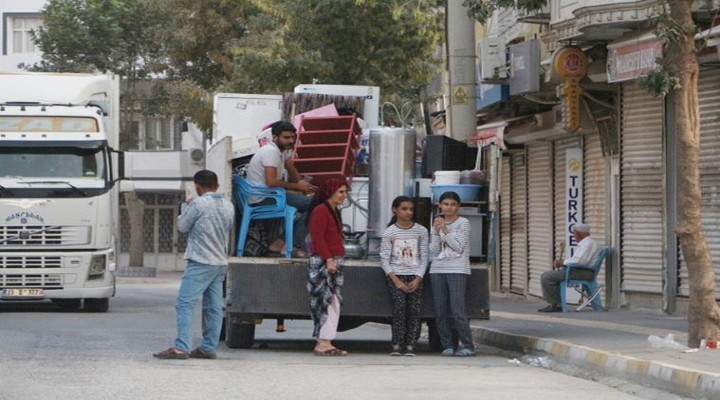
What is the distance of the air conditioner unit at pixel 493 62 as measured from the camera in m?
27.3

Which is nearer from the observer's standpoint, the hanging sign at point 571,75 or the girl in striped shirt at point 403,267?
the girl in striped shirt at point 403,267

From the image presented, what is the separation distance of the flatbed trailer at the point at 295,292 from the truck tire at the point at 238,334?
0.92 ft

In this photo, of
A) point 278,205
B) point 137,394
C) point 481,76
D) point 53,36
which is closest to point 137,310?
point 481,76

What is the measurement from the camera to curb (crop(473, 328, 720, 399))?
11.8 meters

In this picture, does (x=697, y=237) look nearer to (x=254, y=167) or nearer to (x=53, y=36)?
(x=254, y=167)

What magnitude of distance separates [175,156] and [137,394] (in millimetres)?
46484

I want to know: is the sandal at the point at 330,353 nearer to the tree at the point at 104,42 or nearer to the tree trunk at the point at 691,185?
the tree trunk at the point at 691,185

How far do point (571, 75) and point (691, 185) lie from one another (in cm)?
938

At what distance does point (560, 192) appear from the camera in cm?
2842

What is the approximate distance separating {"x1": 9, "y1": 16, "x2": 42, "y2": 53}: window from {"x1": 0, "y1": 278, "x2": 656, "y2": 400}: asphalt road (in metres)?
47.9

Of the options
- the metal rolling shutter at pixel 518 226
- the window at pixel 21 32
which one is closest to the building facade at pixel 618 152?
the metal rolling shutter at pixel 518 226

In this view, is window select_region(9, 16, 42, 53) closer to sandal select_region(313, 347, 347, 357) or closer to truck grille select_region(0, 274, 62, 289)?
truck grille select_region(0, 274, 62, 289)

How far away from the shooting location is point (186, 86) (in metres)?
40.8

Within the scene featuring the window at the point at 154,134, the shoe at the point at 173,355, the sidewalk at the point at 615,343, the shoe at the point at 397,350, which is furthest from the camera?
the window at the point at 154,134
